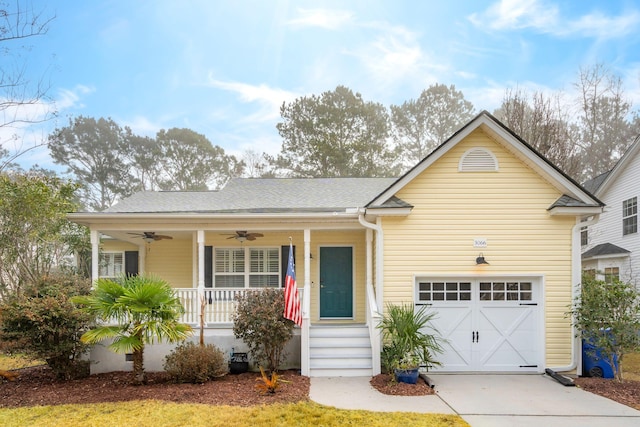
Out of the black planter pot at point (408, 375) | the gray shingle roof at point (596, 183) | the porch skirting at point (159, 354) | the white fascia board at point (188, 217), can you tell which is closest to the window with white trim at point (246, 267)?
the white fascia board at point (188, 217)

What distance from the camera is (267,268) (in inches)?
485

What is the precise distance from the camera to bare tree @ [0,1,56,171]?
7758 millimetres

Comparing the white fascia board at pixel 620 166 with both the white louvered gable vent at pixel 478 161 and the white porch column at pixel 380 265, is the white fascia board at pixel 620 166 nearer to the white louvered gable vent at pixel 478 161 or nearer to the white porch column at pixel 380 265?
the white louvered gable vent at pixel 478 161

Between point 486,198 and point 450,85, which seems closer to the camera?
point 486,198

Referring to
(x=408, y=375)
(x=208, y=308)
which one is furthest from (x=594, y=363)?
(x=208, y=308)

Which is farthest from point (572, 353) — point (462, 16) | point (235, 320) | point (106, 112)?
point (106, 112)

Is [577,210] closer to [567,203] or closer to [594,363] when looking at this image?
[567,203]

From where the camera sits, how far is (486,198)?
957cm

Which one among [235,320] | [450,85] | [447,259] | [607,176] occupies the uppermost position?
[450,85]

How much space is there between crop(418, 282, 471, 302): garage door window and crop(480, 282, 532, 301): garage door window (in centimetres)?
35

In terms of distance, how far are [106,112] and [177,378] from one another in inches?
1230

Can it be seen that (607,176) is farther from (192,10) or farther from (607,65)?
(192,10)

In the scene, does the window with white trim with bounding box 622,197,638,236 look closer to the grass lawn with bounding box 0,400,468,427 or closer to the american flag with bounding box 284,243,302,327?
the grass lawn with bounding box 0,400,468,427

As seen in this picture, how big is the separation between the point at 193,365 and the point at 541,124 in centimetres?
1709
